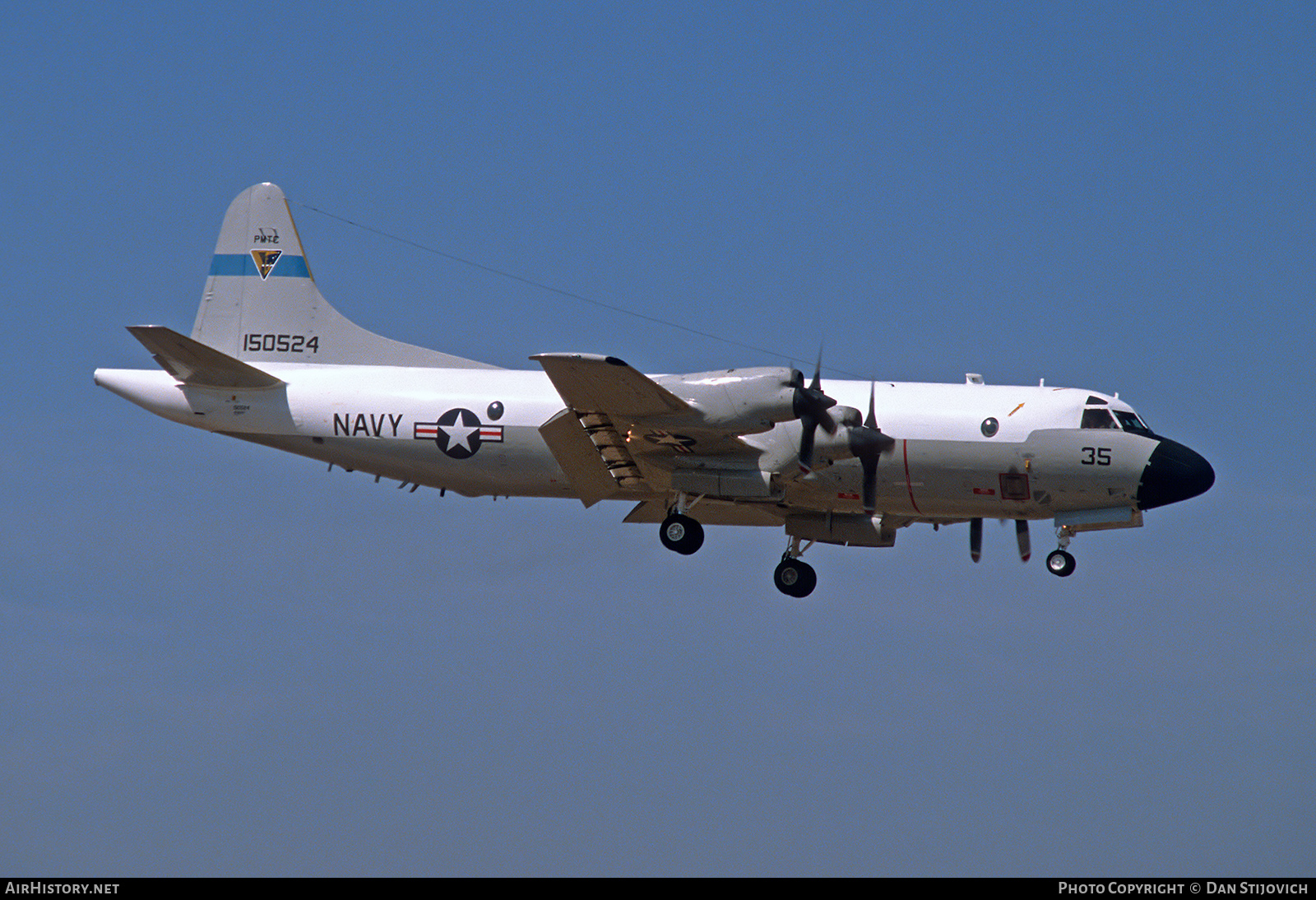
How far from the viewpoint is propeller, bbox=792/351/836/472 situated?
87.2ft

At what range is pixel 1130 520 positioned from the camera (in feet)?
94.3

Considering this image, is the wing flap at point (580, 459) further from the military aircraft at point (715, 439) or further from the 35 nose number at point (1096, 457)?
the 35 nose number at point (1096, 457)

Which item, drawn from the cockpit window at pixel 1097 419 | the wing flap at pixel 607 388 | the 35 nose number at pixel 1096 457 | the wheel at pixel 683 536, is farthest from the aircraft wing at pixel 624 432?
the cockpit window at pixel 1097 419

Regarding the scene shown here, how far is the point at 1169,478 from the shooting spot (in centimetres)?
2827

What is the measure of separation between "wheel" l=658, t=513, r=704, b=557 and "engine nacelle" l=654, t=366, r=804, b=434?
2.24 meters

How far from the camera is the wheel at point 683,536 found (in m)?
28.4

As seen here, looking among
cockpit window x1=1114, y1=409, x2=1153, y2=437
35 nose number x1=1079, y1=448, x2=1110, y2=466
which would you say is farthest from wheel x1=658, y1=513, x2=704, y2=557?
cockpit window x1=1114, y1=409, x2=1153, y2=437

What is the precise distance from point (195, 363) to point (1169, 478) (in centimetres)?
1808

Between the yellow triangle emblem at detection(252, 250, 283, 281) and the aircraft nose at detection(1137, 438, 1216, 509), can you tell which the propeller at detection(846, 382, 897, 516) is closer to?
the aircraft nose at detection(1137, 438, 1216, 509)

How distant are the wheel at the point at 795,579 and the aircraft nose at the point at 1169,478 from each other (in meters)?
6.41

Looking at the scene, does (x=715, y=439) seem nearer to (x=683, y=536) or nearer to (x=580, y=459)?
(x=683, y=536)

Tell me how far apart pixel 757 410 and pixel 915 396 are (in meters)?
4.05

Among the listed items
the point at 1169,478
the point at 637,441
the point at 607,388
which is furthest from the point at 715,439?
the point at 1169,478
